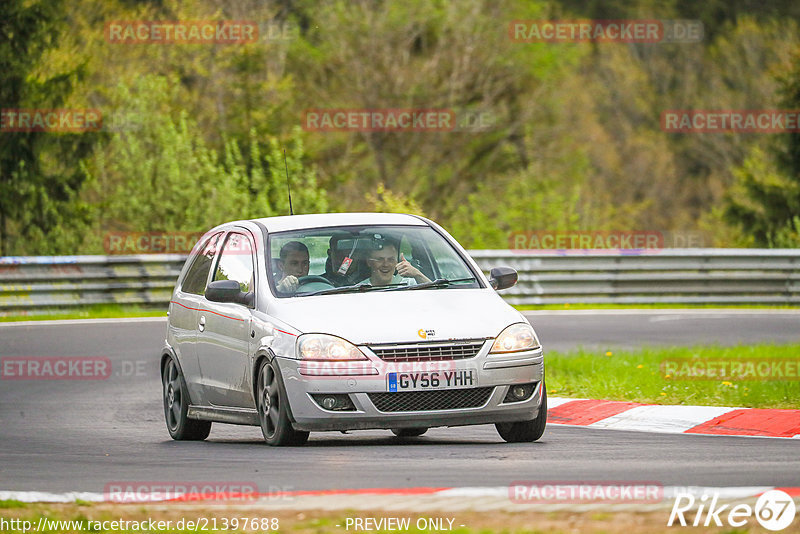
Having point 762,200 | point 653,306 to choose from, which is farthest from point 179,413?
point 762,200

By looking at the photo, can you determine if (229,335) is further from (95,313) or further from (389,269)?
(95,313)

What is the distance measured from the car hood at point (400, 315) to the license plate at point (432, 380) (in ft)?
0.68

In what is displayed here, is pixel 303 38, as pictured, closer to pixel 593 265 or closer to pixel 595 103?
pixel 595 103

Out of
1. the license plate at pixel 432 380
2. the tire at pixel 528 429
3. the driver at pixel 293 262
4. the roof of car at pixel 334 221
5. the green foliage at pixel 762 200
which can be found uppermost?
the roof of car at pixel 334 221

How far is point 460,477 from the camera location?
768 centimetres

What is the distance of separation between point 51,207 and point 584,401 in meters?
23.1

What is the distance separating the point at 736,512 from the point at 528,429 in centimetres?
365

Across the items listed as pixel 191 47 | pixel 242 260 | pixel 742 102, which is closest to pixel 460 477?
pixel 242 260

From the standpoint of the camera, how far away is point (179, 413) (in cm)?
1134

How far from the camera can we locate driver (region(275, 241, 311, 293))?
1028 cm

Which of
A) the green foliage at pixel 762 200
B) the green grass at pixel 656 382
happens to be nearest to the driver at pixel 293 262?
the green grass at pixel 656 382

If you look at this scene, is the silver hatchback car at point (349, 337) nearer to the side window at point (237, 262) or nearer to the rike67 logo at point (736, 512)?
the side window at point (237, 262)

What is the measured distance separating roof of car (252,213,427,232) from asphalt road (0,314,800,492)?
4.86 feet

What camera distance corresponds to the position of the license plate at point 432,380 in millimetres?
9258
